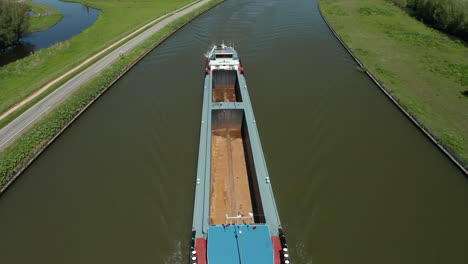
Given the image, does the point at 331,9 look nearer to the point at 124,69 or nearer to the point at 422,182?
the point at 124,69

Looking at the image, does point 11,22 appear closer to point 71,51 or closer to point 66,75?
point 71,51

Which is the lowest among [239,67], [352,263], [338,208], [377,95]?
[352,263]

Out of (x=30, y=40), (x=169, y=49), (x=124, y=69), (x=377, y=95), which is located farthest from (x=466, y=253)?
(x=30, y=40)

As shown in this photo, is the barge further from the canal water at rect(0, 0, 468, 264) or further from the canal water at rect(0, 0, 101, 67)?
the canal water at rect(0, 0, 101, 67)

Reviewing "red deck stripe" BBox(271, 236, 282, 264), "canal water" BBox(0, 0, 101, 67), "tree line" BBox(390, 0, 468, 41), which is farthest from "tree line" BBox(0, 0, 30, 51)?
"tree line" BBox(390, 0, 468, 41)

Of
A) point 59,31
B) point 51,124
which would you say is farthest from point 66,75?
point 59,31

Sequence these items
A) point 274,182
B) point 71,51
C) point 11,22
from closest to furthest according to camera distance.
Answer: point 274,182 → point 71,51 → point 11,22
